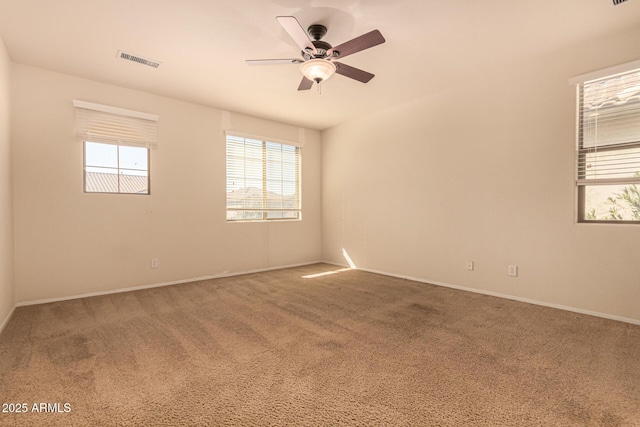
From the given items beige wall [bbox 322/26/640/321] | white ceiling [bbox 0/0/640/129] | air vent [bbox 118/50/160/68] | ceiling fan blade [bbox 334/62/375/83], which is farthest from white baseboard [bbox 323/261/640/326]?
air vent [bbox 118/50/160/68]

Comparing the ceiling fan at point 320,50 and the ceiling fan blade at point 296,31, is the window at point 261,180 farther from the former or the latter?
the ceiling fan blade at point 296,31

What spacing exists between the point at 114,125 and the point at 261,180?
7.41ft

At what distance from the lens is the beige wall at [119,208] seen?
3322mm

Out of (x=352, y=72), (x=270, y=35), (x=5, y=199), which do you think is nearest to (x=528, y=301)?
(x=352, y=72)

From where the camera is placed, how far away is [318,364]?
79.4 inches

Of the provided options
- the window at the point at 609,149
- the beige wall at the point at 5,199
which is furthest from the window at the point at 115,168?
the window at the point at 609,149

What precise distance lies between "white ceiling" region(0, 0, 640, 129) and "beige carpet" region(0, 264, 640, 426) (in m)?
2.71

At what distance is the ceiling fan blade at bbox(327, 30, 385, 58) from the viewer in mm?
2240

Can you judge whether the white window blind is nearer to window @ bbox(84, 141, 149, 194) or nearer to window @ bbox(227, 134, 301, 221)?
window @ bbox(84, 141, 149, 194)

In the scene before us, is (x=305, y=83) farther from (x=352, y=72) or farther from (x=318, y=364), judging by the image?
(x=318, y=364)

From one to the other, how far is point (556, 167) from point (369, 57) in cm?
233

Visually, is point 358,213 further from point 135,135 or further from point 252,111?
point 135,135

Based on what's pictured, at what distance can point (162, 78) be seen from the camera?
3592 millimetres

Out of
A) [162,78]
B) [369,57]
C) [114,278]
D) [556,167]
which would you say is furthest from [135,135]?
[556,167]
